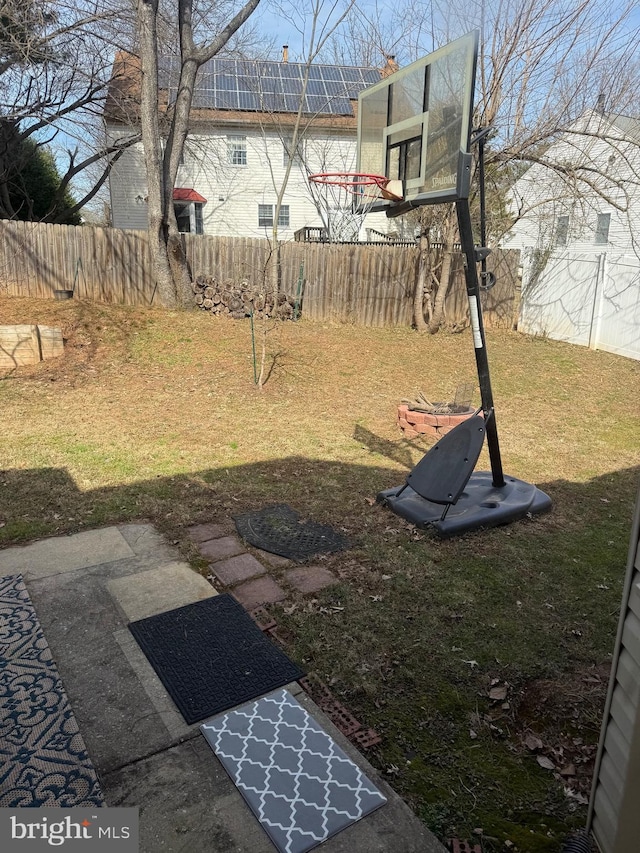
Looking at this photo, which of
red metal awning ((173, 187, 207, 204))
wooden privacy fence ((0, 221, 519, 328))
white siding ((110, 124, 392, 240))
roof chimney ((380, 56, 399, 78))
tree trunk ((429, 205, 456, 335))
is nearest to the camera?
tree trunk ((429, 205, 456, 335))

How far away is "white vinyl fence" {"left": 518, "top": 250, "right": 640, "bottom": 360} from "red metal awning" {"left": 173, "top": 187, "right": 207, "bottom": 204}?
35.9 ft

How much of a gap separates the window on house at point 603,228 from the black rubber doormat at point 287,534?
1479cm

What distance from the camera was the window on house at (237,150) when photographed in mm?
19234

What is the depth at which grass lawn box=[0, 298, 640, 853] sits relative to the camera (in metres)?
2.36

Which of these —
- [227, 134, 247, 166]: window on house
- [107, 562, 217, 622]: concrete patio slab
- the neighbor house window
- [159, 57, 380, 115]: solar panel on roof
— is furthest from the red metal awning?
[107, 562, 217, 622]: concrete patio slab

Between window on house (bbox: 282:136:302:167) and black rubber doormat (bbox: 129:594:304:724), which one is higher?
window on house (bbox: 282:136:302:167)

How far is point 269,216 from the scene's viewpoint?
20.0 metres

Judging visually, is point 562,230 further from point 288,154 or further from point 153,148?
point 153,148

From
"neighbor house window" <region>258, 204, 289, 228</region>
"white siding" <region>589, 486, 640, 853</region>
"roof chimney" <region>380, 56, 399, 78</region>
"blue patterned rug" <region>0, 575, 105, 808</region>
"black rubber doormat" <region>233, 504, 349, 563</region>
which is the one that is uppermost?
"roof chimney" <region>380, 56, 399, 78</region>

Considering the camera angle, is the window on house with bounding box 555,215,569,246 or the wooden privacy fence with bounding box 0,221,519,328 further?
the window on house with bounding box 555,215,569,246

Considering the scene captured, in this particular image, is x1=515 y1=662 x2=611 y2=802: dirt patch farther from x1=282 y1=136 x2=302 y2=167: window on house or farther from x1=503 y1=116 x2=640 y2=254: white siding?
x1=282 y1=136 x2=302 y2=167: window on house

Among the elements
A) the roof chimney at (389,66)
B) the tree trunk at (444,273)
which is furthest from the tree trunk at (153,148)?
the tree trunk at (444,273)

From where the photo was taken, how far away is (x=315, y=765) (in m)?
2.21

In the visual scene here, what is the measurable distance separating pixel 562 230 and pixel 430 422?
35.5 feet
